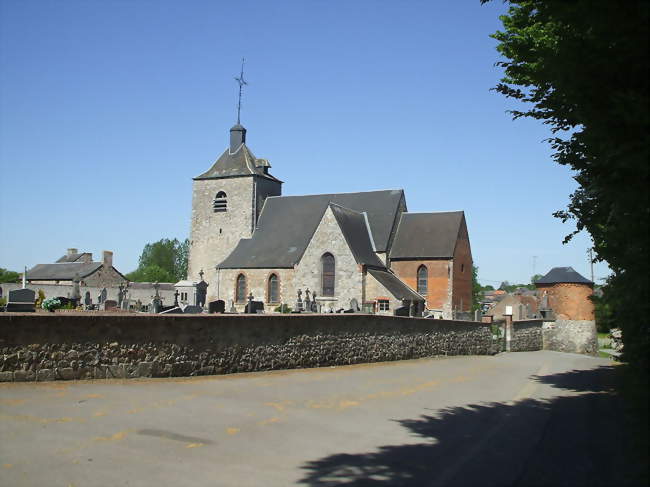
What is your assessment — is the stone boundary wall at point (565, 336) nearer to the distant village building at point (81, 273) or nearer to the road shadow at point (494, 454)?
the road shadow at point (494, 454)

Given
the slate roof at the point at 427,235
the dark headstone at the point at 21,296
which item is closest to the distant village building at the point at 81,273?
the slate roof at the point at 427,235

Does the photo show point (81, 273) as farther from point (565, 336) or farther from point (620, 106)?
point (620, 106)

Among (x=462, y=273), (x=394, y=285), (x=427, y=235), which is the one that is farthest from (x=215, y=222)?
(x=462, y=273)

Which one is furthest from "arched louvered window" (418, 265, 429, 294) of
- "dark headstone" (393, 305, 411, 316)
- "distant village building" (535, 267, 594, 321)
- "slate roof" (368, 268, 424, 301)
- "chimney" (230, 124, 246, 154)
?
"chimney" (230, 124, 246, 154)

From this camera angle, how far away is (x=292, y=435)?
28.3 feet

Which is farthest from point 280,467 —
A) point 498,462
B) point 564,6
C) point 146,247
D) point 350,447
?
point 146,247

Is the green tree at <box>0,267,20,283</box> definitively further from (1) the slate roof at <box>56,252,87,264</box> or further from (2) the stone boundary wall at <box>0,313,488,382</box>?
(2) the stone boundary wall at <box>0,313,488,382</box>

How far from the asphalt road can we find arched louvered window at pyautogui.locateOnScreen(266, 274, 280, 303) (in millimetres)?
27064

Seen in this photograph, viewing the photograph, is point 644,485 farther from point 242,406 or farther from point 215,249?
point 215,249

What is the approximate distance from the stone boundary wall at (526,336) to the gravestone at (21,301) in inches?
1137

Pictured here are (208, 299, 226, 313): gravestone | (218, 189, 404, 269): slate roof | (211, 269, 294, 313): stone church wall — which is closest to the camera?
(208, 299, 226, 313): gravestone

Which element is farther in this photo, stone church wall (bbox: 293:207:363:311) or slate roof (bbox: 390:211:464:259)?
slate roof (bbox: 390:211:464:259)

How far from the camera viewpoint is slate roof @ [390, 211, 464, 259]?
41.8 metres

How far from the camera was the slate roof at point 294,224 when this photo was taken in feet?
139
